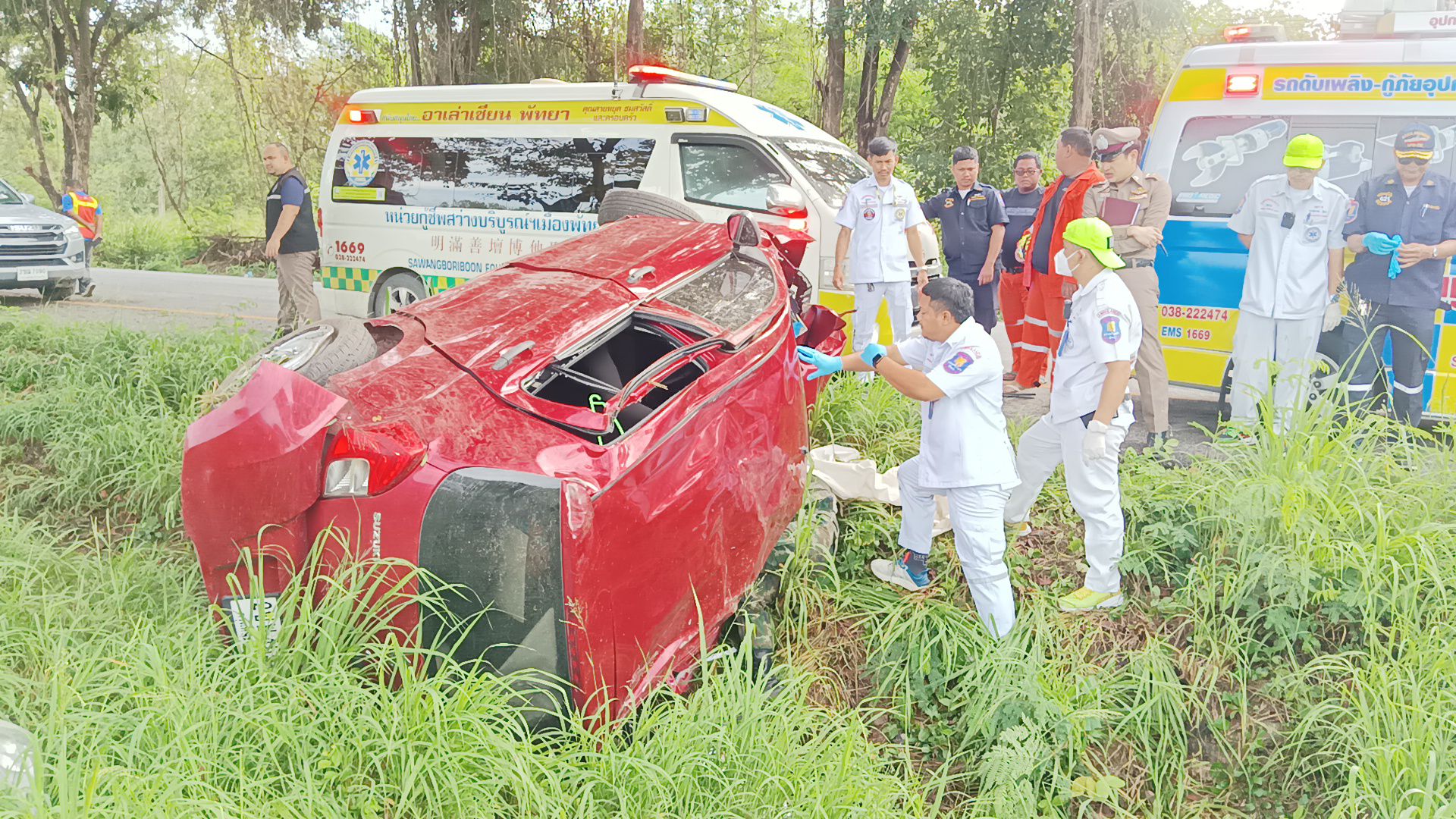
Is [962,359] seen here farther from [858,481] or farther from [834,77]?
[834,77]

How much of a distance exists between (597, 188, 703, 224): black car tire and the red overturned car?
115 cm

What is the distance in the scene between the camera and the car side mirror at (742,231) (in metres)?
3.96

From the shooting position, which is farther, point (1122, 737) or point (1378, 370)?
point (1378, 370)

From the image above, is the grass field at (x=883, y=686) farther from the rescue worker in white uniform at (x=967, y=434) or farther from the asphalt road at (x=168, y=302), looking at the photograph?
the asphalt road at (x=168, y=302)

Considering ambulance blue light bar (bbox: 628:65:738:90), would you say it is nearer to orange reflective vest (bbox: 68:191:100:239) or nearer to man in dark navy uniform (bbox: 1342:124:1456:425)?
man in dark navy uniform (bbox: 1342:124:1456:425)

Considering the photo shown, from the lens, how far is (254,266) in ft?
51.7

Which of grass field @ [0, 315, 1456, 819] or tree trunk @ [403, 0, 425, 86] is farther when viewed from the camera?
tree trunk @ [403, 0, 425, 86]

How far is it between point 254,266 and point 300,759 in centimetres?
1509

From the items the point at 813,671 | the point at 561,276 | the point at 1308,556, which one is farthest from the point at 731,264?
the point at 1308,556

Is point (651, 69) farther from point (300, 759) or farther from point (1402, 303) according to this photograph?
point (300, 759)

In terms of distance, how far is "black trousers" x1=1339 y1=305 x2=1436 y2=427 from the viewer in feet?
16.3

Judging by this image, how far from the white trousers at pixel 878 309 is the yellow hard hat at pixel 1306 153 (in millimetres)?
2079

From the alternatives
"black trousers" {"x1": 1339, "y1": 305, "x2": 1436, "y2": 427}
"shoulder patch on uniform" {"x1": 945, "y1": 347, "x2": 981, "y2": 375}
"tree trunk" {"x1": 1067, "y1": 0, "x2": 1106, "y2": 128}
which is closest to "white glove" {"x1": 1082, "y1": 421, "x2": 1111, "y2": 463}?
"shoulder patch on uniform" {"x1": 945, "y1": 347, "x2": 981, "y2": 375}

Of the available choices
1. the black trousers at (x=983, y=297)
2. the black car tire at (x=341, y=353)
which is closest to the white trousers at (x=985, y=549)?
the black car tire at (x=341, y=353)
